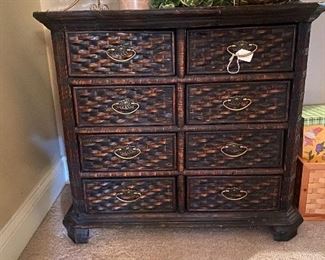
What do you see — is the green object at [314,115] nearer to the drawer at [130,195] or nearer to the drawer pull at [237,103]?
the drawer pull at [237,103]

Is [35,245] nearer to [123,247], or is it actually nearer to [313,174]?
[123,247]

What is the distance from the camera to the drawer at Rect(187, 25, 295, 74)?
46.3 inches

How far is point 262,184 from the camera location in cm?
137

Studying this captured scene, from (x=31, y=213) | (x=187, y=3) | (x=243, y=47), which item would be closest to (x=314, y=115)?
(x=243, y=47)

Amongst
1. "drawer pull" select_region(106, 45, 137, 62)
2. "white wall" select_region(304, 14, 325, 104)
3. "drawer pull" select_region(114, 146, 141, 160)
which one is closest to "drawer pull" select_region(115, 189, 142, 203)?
"drawer pull" select_region(114, 146, 141, 160)

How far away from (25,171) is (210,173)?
786 mm

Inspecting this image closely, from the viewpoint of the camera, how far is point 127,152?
1.33 meters

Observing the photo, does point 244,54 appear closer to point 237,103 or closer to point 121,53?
point 237,103

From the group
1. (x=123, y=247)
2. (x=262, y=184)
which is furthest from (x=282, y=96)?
(x=123, y=247)

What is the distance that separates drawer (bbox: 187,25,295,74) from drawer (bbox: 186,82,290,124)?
0.06 meters

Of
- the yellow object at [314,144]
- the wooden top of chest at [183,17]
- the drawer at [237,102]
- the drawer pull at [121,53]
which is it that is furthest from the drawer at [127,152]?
the yellow object at [314,144]

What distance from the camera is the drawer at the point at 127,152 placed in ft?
4.31

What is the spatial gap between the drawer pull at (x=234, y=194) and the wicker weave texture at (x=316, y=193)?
0.33 meters

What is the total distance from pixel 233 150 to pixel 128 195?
438 millimetres
